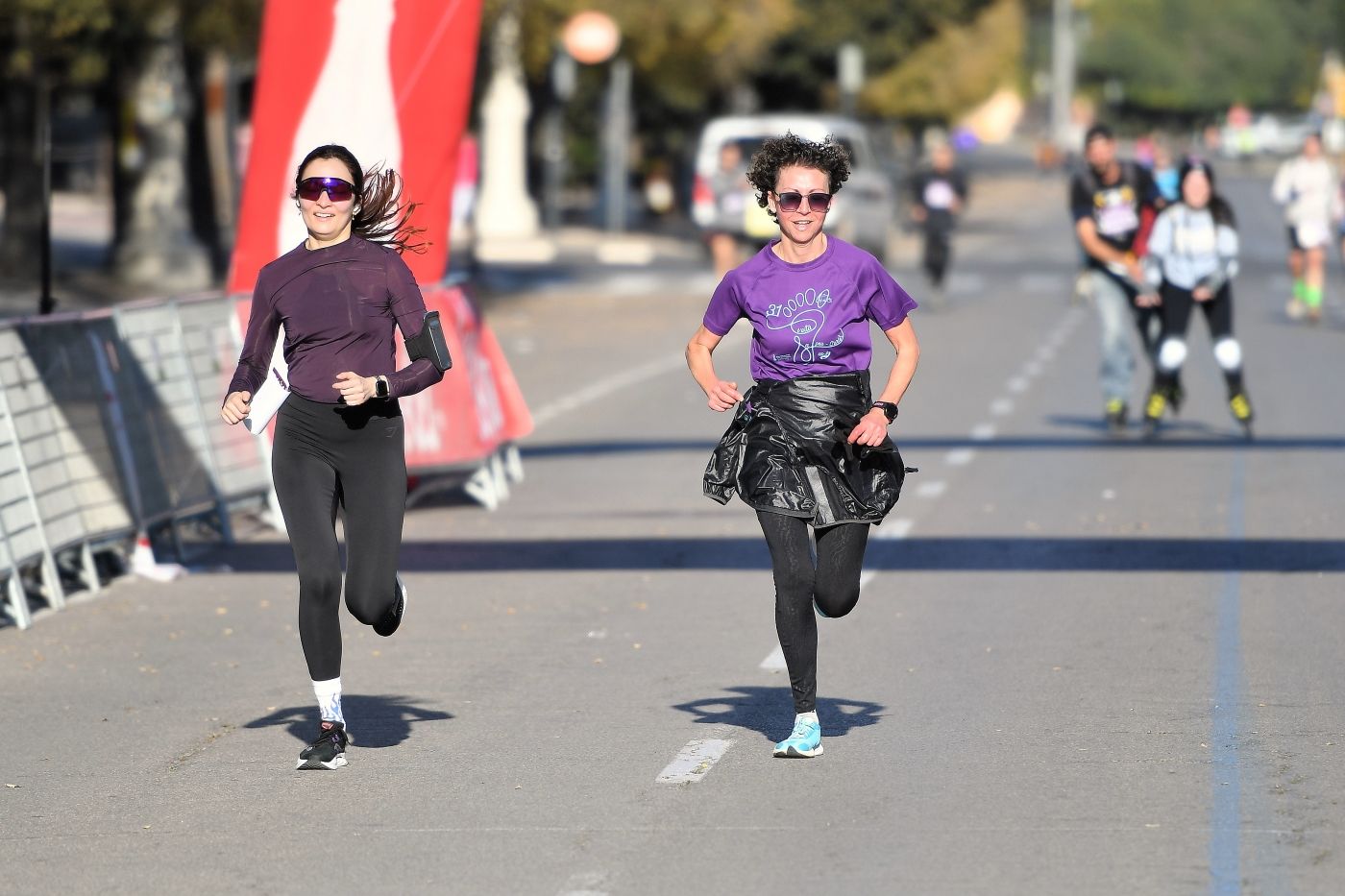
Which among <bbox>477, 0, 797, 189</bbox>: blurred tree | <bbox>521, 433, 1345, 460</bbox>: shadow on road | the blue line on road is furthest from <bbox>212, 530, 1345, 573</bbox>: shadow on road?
<bbox>477, 0, 797, 189</bbox>: blurred tree

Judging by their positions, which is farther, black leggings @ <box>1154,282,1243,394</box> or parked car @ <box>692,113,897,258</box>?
parked car @ <box>692,113,897,258</box>

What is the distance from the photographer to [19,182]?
29297 mm

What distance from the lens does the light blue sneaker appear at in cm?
689

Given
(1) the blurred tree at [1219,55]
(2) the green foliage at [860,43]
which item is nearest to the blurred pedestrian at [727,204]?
(2) the green foliage at [860,43]

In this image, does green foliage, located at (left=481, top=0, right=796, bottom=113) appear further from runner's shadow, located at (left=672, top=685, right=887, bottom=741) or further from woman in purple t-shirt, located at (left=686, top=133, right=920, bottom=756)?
woman in purple t-shirt, located at (left=686, top=133, right=920, bottom=756)

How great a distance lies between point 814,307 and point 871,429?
402mm

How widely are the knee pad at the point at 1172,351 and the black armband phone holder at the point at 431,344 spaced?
29.9ft

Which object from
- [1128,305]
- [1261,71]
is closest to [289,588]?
[1128,305]

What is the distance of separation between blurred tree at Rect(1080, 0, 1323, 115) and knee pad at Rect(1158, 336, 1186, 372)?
122 metres

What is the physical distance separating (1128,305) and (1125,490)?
2.82 metres

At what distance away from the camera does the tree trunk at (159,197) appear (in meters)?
30.0

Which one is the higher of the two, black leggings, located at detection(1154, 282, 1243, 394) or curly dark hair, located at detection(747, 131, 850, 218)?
curly dark hair, located at detection(747, 131, 850, 218)

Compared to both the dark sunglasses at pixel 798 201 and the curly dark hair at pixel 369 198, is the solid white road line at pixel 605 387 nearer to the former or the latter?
the curly dark hair at pixel 369 198

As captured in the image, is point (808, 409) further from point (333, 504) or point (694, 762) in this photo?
point (333, 504)
